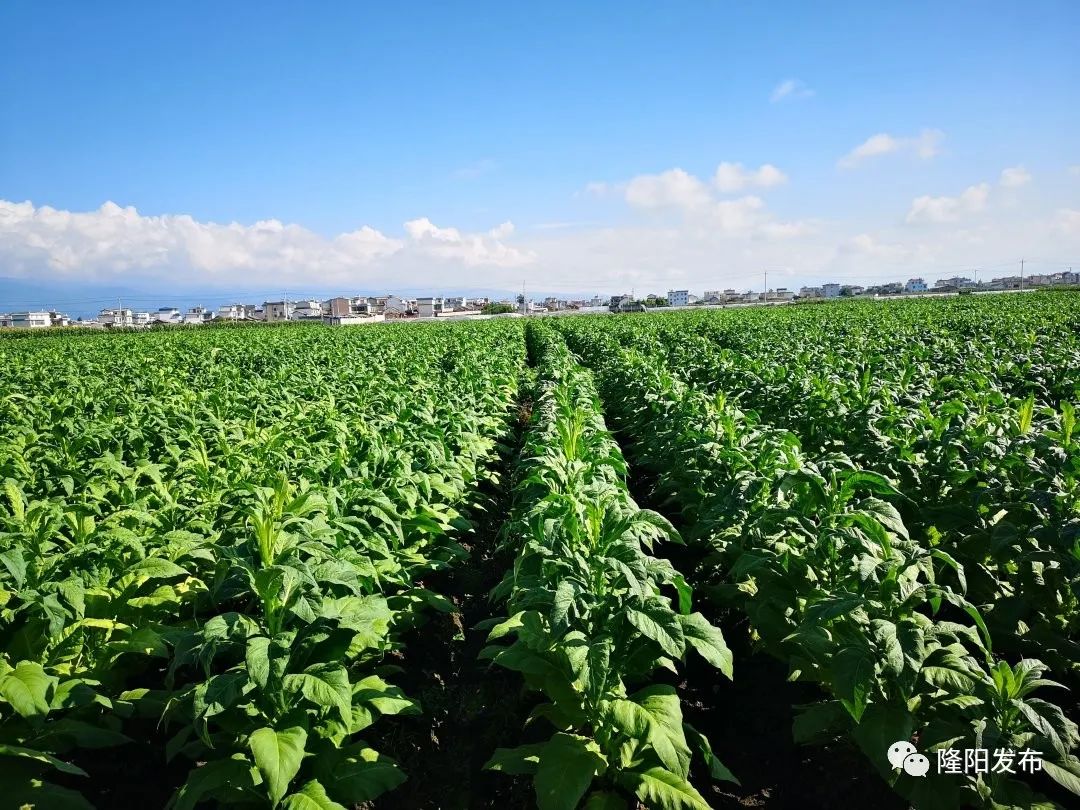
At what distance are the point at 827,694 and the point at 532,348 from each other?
2727cm

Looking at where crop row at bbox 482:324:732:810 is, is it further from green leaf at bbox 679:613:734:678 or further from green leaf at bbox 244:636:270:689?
green leaf at bbox 244:636:270:689

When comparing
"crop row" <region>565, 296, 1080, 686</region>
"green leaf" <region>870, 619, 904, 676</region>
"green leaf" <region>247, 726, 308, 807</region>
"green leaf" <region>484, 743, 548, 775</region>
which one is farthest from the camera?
"crop row" <region>565, 296, 1080, 686</region>

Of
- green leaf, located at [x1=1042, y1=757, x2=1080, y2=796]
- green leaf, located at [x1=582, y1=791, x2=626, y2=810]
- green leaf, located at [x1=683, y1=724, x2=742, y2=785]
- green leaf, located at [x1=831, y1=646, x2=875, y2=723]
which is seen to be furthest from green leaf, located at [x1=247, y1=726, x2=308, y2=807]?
green leaf, located at [x1=1042, y1=757, x2=1080, y2=796]

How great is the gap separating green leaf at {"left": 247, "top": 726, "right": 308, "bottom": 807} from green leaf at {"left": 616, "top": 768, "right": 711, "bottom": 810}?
1719 millimetres

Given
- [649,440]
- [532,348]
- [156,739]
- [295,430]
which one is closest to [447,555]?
[156,739]

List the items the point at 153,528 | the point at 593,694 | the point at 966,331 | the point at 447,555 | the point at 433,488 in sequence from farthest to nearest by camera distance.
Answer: the point at 966,331
the point at 433,488
the point at 447,555
the point at 153,528
the point at 593,694

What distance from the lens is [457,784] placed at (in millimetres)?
3807

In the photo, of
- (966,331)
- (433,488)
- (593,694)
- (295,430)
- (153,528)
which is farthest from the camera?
(966,331)

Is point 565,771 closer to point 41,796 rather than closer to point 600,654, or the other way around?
point 600,654

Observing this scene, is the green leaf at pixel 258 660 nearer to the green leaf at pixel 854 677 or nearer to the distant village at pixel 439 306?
the green leaf at pixel 854 677

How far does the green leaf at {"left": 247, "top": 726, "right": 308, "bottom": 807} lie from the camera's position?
2664 mm

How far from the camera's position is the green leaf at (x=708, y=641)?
3.04 m

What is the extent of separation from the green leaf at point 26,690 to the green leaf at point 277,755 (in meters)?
1.22

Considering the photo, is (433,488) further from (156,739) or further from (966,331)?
(966,331)
